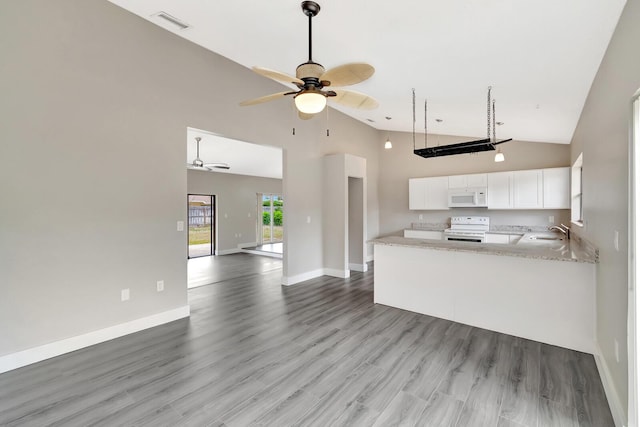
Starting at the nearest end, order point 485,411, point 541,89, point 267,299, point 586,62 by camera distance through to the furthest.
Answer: point 485,411 → point 586,62 → point 541,89 → point 267,299

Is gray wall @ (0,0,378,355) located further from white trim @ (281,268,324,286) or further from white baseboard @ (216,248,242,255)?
white baseboard @ (216,248,242,255)

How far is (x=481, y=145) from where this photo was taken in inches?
133

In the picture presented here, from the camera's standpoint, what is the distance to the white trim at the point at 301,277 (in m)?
5.23

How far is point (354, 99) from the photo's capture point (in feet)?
9.03

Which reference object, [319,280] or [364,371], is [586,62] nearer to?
[364,371]

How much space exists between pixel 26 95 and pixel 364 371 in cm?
387

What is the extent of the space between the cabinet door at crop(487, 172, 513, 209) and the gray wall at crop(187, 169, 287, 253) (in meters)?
7.54

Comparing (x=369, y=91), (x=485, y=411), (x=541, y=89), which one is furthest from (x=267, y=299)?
(x=541, y=89)

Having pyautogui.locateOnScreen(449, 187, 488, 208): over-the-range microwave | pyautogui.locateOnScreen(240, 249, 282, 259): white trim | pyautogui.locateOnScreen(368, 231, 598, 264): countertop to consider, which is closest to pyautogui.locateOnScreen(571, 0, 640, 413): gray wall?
pyautogui.locateOnScreen(368, 231, 598, 264): countertop

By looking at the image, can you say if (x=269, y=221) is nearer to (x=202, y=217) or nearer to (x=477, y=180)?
(x=202, y=217)

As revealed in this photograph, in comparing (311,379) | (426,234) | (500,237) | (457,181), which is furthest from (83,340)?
(457,181)

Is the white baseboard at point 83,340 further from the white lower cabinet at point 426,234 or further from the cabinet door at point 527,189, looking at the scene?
the cabinet door at point 527,189

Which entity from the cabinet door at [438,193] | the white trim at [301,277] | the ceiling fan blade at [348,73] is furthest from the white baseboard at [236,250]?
the ceiling fan blade at [348,73]

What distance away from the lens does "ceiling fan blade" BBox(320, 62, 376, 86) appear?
2.07 m
